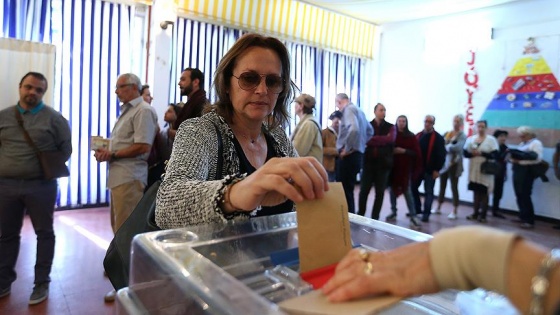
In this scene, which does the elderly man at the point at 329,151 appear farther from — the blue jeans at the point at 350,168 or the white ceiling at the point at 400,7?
the white ceiling at the point at 400,7

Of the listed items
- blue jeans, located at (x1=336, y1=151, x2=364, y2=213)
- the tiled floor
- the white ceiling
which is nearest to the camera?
the tiled floor

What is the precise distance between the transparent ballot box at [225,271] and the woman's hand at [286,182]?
0.11 meters

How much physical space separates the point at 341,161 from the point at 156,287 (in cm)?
467

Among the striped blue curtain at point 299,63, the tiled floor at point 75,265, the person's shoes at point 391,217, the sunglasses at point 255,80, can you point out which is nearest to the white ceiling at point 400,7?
the striped blue curtain at point 299,63

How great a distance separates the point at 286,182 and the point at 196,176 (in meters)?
0.37

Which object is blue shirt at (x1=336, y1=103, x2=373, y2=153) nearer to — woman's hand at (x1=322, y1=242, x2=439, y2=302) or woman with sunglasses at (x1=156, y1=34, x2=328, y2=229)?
woman with sunglasses at (x1=156, y1=34, x2=328, y2=229)

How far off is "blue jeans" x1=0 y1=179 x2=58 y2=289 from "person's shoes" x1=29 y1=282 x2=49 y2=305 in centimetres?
3

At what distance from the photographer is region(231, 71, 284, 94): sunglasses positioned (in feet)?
4.14

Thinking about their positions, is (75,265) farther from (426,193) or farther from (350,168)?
(426,193)

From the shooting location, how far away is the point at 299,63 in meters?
Result: 7.88

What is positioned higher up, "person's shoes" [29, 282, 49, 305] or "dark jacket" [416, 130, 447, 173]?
"dark jacket" [416, 130, 447, 173]

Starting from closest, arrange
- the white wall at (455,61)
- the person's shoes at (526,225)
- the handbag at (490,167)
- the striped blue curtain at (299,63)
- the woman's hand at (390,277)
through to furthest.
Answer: the woman's hand at (390,277) → the person's shoes at (526,225) → the handbag at (490,167) → the striped blue curtain at (299,63) → the white wall at (455,61)

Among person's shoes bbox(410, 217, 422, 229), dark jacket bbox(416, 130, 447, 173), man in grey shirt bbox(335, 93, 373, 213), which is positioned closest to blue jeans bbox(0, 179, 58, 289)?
man in grey shirt bbox(335, 93, 373, 213)

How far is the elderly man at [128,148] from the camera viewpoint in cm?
321
